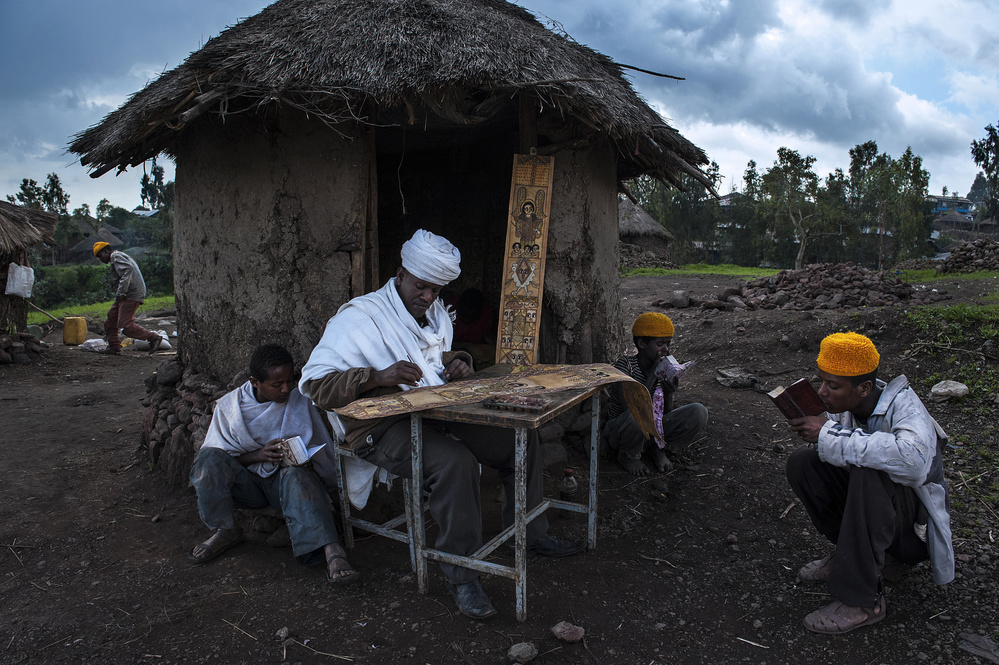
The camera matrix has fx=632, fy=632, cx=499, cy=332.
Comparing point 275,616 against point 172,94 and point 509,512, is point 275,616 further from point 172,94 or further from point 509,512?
point 172,94

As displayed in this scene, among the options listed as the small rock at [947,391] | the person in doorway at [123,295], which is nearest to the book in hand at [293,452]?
→ the small rock at [947,391]

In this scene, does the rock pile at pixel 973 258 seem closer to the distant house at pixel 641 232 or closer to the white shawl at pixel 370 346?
the distant house at pixel 641 232

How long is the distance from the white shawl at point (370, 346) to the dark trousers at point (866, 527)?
1715mm

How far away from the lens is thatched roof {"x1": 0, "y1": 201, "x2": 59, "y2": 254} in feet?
25.8

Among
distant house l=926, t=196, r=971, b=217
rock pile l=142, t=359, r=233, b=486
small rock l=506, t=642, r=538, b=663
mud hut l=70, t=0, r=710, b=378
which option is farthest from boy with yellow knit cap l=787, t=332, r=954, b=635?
distant house l=926, t=196, r=971, b=217

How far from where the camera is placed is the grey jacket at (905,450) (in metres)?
2.21

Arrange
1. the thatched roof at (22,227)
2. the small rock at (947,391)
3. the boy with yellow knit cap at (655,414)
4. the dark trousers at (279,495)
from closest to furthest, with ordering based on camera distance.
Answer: the dark trousers at (279,495) → the boy with yellow knit cap at (655,414) → the small rock at (947,391) → the thatched roof at (22,227)

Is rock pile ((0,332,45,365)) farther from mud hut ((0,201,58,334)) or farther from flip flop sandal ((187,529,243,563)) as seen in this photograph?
flip flop sandal ((187,529,243,563))

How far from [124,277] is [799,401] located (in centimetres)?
864

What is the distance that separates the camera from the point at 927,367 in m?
5.32

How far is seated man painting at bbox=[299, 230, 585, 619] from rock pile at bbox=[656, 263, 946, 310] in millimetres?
6976

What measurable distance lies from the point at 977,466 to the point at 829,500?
6.66 ft

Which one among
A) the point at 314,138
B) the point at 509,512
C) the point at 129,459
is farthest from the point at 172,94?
the point at 509,512

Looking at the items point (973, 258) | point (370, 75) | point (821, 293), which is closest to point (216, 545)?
point (370, 75)
